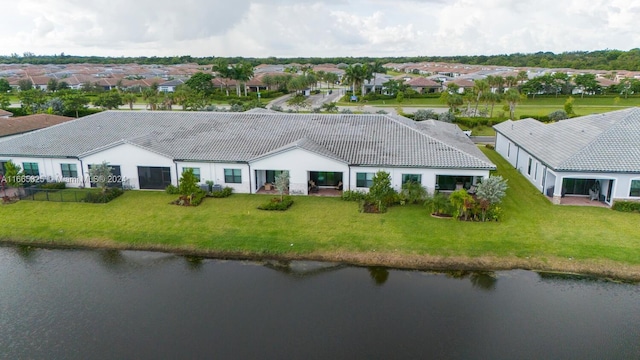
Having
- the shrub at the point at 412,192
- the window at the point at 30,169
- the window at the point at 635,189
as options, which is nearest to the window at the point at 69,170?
the window at the point at 30,169

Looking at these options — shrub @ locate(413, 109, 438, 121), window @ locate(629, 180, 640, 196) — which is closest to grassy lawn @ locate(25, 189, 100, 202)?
window @ locate(629, 180, 640, 196)

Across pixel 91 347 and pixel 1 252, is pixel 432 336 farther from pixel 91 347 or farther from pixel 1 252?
pixel 1 252

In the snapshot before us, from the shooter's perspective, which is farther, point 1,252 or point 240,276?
point 1,252

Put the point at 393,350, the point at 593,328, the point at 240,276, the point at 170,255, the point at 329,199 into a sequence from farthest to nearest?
the point at 329,199, the point at 170,255, the point at 240,276, the point at 593,328, the point at 393,350

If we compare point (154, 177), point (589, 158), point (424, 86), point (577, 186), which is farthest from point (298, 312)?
point (424, 86)

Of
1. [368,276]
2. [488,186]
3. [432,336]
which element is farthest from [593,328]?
[488,186]

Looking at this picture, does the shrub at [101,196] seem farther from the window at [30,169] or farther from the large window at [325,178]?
the large window at [325,178]

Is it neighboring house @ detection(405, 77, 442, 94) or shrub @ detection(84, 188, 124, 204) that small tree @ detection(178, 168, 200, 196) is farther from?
neighboring house @ detection(405, 77, 442, 94)
